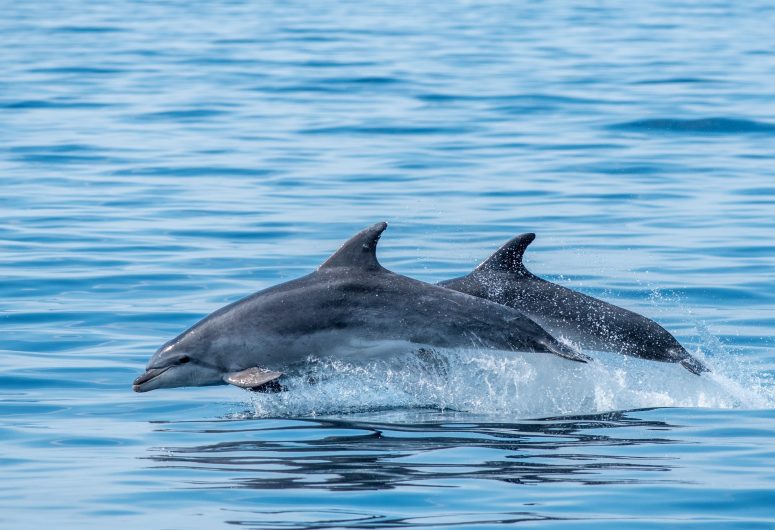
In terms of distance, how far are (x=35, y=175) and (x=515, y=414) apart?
465 inches

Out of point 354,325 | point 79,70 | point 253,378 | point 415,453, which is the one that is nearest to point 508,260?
point 354,325

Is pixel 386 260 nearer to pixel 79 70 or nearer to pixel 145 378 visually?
pixel 145 378

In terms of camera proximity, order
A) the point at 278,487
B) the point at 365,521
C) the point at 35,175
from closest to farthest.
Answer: the point at 365,521 < the point at 278,487 < the point at 35,175

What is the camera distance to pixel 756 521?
7.60 metres

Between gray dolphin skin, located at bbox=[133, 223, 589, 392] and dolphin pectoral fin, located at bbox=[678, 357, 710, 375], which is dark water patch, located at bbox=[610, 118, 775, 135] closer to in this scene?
dolphin pectoral fin, located at bbox=[678, 357, 710, 375]

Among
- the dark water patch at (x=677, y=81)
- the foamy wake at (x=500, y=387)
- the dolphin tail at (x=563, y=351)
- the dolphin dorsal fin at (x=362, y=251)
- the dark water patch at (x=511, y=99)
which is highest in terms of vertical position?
the dolphin dorsal fin at (x=362, y=251)

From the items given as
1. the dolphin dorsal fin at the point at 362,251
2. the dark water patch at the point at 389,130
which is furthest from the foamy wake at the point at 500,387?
the dark water patch at the point at 389,130

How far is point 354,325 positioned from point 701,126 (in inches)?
603

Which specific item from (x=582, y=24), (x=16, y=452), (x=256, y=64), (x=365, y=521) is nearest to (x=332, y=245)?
(x=16, y=452)

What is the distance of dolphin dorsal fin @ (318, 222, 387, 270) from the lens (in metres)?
10.3

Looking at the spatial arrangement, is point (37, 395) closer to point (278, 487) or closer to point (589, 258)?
point (278, 487)

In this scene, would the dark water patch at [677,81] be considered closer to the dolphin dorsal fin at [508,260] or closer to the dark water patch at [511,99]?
the dark water patch at [511,99]

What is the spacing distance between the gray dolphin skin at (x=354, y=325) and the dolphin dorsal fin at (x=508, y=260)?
1.82 feet

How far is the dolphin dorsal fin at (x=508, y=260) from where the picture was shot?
10828mm
